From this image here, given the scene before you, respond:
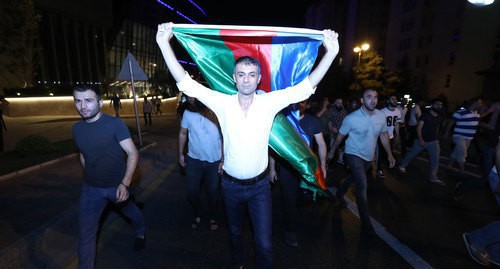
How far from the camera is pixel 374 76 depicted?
40688 mm

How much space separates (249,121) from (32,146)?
24.9ft

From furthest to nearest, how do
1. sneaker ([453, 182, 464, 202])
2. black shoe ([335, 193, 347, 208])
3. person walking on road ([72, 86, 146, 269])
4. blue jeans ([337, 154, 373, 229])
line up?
1. sneaker ([453, 182, 464, 202])
2. black shoe ([335, 193, 347, 208])
3. blue jeans ([337, 154, 373, 229])
4. person walking on road ([72, 86, 146, 269])

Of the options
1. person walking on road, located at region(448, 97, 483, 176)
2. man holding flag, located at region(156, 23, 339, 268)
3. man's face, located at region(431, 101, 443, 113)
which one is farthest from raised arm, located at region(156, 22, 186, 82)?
person walking on road, located at region(448, 97, 483, 176)

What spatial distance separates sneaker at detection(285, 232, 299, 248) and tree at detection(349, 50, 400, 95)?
37.6m

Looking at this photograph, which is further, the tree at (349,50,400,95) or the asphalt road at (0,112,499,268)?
the tree at (349,50,400,95)

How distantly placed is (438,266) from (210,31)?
3.61 meters

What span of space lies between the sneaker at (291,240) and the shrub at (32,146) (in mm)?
7236

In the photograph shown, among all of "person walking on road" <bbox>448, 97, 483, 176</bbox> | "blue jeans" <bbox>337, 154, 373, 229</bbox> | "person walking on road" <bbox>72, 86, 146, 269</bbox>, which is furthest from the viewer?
"person walking on road" <bbox>448, 97, 483, 176</bbox>

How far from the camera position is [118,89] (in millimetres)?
30156

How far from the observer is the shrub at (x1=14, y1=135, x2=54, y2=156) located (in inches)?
293

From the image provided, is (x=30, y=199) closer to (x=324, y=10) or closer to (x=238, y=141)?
(x=238, y=141)

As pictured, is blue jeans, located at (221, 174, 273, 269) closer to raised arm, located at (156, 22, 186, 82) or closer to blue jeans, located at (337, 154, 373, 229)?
raised arm, located at (156, 22, 186, 82)

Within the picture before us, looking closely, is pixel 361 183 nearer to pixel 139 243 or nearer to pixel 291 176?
pixel 291 176

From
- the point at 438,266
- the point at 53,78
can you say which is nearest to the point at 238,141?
the point at 438,266
